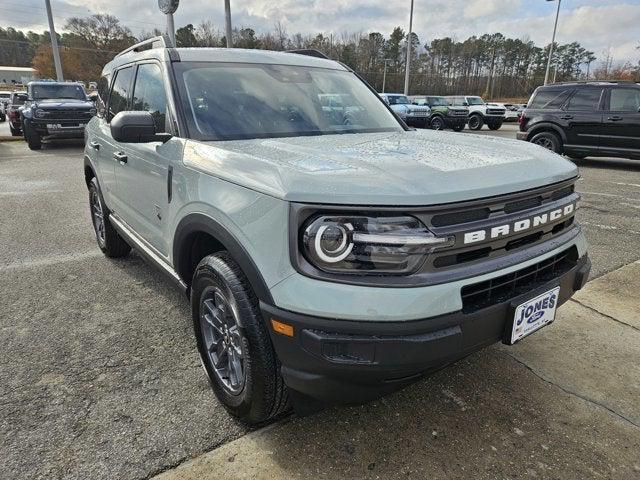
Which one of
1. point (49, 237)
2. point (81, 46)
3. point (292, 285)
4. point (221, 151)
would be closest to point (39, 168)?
point (49, 237)

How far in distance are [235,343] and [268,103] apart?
1.50 m

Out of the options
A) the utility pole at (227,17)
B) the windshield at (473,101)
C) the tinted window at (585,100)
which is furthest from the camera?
the windshield at (473,101)

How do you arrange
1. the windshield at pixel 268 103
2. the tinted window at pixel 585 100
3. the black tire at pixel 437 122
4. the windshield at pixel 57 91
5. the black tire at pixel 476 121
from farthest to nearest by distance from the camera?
1. the black tire at pixel 476 121
2. the black tire at pixel 437 122
3. the windshield at pixel 57 91
4. the tinted window at pixel 585 100
5. the windshield at pixel 268 103

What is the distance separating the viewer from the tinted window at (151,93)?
2.82 m

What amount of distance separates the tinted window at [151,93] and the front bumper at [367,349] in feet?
5.43

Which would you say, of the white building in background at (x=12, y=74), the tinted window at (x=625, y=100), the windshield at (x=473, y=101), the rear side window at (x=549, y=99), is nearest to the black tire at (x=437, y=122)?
the windshield at (x=473, y=101)

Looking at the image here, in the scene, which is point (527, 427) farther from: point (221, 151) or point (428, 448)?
point (221, 151)

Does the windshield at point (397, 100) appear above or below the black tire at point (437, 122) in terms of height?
above

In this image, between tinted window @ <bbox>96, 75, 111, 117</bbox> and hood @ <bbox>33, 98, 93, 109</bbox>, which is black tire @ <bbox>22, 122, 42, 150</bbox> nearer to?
hood @ <bbox>33, 98, 93, 109</bbox>

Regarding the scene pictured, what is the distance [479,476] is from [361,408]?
648mm

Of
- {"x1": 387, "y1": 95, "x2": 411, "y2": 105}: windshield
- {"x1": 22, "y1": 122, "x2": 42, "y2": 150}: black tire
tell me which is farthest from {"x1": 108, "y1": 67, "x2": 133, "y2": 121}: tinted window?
{"x1": 387, "y1": 95, "x2": 411, "y2": 105}: windshield

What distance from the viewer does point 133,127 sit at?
7.90 feet

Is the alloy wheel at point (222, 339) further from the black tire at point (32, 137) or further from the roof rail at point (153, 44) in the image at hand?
the black tire at point (32, 137)

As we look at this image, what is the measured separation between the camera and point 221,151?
2178 millimetres
